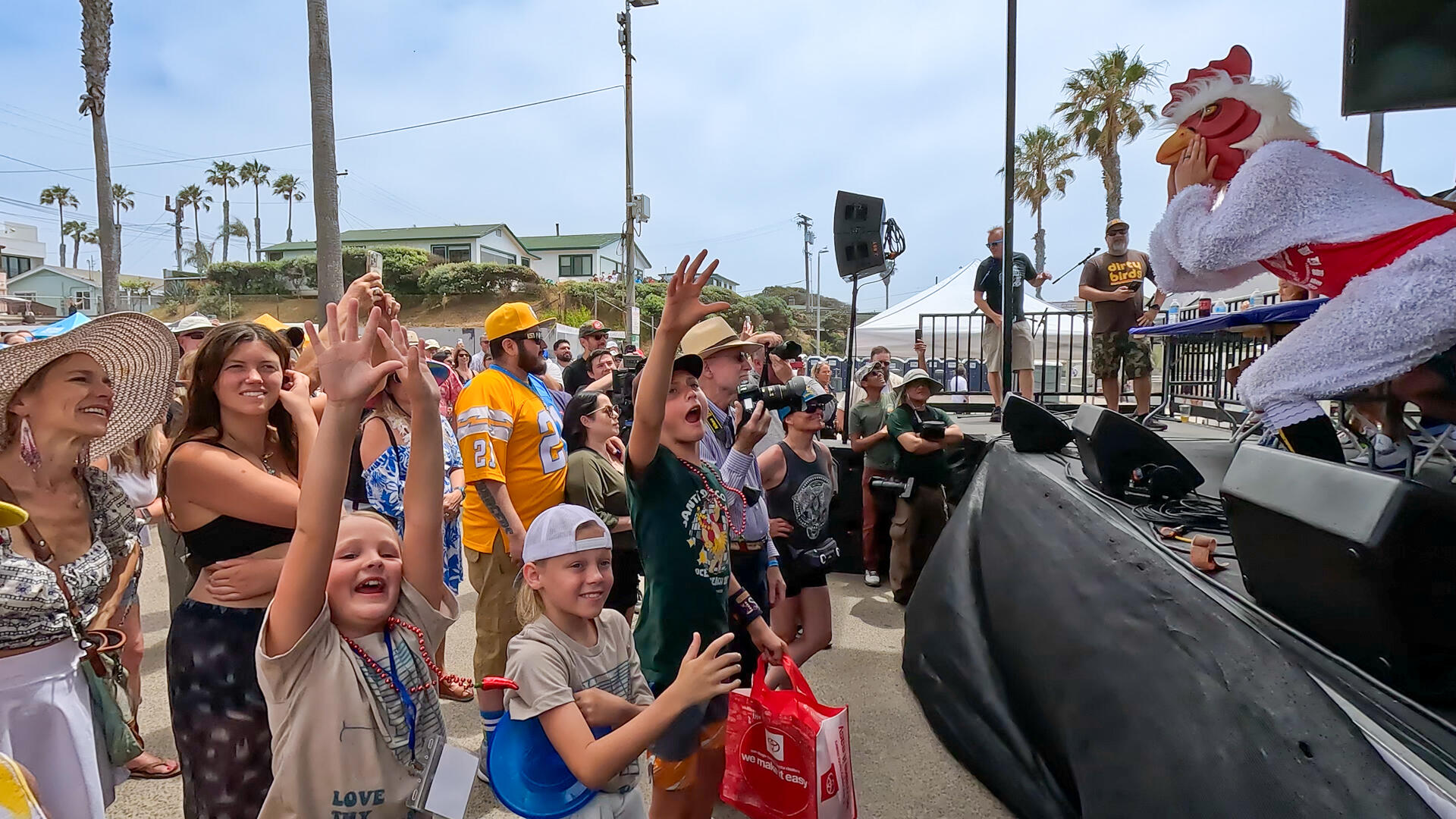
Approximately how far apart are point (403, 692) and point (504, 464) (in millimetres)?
1781

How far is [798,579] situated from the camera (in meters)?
3.74

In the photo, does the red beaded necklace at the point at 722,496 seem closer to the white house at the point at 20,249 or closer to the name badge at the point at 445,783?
the name badge at the point at 445,783

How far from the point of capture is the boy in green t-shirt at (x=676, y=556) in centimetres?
227

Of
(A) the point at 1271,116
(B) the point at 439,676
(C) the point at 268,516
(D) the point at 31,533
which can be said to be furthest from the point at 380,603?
(A) the point at 1271,116

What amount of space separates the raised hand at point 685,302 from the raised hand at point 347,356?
756 mm

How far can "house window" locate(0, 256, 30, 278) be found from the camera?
62.8 meters

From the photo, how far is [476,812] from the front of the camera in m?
2.97

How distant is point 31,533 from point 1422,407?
3.49m

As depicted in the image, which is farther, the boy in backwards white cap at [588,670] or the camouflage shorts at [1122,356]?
the camouflage shorts at [1122,356]

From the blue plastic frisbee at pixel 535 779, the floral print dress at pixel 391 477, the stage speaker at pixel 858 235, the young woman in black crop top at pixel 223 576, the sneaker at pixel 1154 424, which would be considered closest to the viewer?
the blue plastic frisbee at pixel 535 779

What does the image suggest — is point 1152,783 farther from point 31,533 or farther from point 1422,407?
point 31,533

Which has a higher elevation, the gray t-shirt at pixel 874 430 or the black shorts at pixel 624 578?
the gray t-shirt at pixel 874 430

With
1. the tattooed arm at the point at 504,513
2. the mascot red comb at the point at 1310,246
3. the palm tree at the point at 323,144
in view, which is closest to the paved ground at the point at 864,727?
the tattooed arm at the point at 504,513

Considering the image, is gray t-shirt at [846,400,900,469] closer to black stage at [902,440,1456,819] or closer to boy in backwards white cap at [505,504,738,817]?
black stage at [902,440,1456,819]
